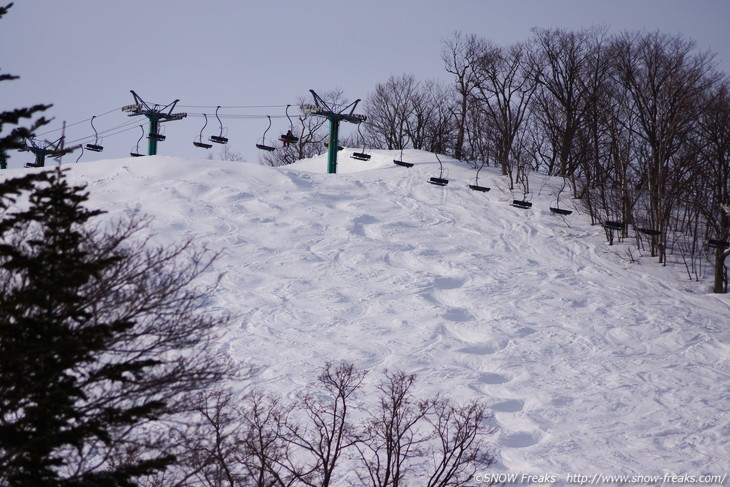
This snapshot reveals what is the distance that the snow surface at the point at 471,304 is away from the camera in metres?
19.4

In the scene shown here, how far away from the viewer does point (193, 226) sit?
3019 centimetres

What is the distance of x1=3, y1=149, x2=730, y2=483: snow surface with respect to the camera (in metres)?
19.4

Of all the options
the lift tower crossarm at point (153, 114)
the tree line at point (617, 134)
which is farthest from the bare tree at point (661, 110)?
the lift tower crossarm at point (153, 114)

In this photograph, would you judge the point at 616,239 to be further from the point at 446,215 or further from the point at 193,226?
the point at 193,226

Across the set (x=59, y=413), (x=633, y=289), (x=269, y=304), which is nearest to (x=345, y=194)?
(x=269, y=304)

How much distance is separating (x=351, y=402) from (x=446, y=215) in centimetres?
1482

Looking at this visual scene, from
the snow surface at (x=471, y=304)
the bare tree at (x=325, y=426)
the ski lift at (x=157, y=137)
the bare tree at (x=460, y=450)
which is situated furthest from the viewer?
the ski lift at (x=157, y=137)

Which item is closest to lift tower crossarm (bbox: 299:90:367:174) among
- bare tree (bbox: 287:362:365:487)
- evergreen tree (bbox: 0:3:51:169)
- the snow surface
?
the snow surface

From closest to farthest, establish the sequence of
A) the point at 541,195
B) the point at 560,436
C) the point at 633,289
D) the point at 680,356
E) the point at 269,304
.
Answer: the point at 560,436 < the point at 680,356 < the point at 269,304 < the point at 633,289 < the point at 541,195

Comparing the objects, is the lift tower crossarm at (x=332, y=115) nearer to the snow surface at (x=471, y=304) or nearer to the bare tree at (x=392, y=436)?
the snow surface at (x=471, y=304)

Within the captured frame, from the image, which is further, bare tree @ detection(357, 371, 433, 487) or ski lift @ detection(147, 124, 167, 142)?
ski lift @ detection(147, 124, 167, 142)

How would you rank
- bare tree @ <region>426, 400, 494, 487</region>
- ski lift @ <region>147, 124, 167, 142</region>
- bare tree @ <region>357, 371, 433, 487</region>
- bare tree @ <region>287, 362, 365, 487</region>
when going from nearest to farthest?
bare tree @ <region>426, 400, 494, 487</region> < bare tree @ <region>357, 371, 433, 487</region> < bare tree @ <region>287, 362, 365, 487</region> < ski lift @ <region>147, 124, 167, 142</region>

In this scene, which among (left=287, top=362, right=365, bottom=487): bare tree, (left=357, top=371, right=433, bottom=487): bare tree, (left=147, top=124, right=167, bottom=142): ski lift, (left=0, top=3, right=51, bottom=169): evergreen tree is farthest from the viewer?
(left=147, top=124, right=167, bottom=142): ski lift

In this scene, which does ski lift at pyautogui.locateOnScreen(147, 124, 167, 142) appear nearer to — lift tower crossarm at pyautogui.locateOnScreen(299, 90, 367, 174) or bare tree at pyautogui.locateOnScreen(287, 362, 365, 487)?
lift tower crossarm at pyautogui.locateOnScreen(299, 90, 367, 174)
